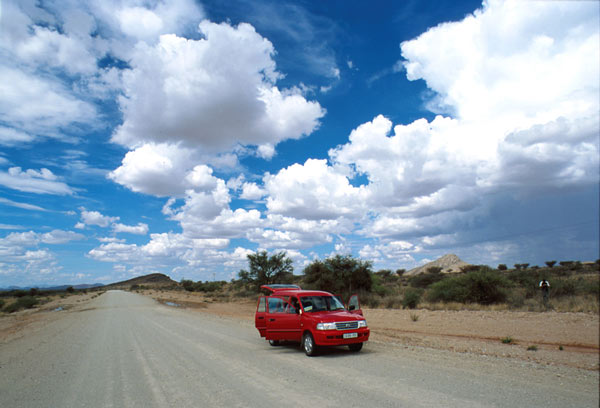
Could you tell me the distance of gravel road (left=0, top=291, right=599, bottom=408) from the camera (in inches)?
253

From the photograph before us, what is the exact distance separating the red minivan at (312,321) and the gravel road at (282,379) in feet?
1.44

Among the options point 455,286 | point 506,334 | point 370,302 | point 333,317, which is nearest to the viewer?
point 333,317

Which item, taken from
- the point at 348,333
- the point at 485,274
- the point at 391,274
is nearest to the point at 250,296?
the point at 391,274

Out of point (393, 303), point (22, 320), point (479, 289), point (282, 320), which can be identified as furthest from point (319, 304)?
point (22, 320)

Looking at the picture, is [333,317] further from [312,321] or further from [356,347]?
[356,347]

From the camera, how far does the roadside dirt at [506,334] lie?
1056 centimetres

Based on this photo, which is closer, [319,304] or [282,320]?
[319,304]

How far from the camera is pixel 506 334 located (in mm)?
14750

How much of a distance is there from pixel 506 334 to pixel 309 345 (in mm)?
8634

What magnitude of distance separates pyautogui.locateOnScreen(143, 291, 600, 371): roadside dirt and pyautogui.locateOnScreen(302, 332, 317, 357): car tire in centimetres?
367

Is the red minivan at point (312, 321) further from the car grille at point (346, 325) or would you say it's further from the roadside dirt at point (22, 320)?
the roadside dirt at point (22, 320)

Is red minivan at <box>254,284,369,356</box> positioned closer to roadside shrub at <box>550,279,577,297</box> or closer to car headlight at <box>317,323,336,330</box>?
car headlight at <box>317,323,336,330</box>

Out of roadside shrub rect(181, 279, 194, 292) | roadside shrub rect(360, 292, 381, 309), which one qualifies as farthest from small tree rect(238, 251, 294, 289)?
roadside shrub rect(181, 279, 194, 292)

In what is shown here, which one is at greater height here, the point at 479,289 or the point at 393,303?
the point at 479,289
